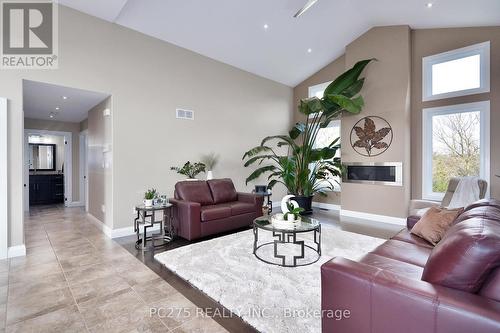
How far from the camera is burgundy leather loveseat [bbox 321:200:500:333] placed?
1125 mm

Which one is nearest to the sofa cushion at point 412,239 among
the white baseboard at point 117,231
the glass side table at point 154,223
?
the glass side table at point 154,223

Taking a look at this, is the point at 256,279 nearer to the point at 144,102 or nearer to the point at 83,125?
the point at 144,102

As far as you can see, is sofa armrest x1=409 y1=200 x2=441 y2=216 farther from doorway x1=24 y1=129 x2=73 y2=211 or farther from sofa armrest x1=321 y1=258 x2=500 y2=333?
doorway x1=24 y1=129 x2=73 y2=211

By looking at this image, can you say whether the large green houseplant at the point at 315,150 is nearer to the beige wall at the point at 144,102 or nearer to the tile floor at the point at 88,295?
the beige wall at the point at 144,102

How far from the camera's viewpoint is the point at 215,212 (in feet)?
14.1

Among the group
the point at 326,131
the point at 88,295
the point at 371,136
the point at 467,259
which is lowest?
the point at 88,295

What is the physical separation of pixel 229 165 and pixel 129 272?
3685 mm

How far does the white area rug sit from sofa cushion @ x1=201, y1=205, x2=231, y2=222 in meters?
0.39

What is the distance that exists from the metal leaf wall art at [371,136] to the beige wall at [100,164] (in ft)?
17.2

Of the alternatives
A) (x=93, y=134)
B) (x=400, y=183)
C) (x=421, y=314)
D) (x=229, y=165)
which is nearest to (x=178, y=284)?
(x=421, y=314)

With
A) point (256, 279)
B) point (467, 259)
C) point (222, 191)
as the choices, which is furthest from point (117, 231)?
point (467, 259)

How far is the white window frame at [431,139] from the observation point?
4.64 meters

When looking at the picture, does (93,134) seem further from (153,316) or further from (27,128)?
(153,316)

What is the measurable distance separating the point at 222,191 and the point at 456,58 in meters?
5.39
